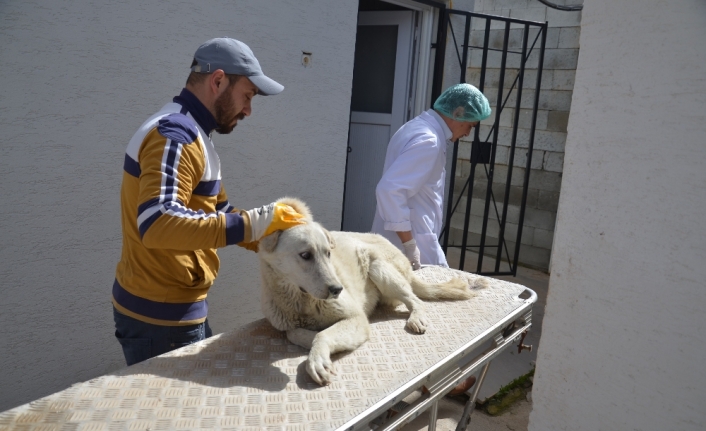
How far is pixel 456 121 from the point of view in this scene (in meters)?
4.04

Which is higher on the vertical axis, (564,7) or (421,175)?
(564,7)

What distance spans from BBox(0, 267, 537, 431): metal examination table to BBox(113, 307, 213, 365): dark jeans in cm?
8

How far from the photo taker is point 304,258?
7.87 ft

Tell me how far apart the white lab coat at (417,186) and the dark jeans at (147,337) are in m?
1.69

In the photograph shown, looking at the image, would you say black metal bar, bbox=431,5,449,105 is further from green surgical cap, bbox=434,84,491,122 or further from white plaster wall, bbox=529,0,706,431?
white plaster wall, bbox=529,0,706,431

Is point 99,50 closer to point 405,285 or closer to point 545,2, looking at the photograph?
point 405,285

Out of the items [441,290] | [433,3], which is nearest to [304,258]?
[441,290]

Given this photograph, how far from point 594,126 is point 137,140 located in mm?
1810

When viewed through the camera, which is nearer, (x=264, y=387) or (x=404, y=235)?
(x=264, y=387)

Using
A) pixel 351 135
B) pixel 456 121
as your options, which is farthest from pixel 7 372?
pixel 351 135

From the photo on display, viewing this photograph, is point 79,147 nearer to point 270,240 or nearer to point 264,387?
point 270,240

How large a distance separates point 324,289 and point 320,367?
33 cm

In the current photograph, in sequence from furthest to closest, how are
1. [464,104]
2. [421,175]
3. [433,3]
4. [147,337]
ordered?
[433,3]
[464,104]
[421,175]
[147,337]

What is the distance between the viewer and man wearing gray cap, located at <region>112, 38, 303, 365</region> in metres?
2.03
